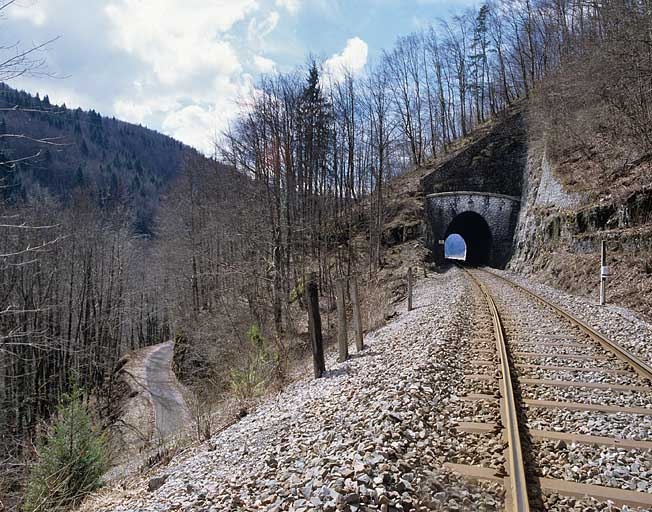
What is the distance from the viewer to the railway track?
10.4 feet

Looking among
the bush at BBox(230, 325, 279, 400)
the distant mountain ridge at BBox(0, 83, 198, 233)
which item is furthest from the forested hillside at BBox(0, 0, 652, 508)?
the distant mountain ridge at BBox(0, 83, 198, 233)

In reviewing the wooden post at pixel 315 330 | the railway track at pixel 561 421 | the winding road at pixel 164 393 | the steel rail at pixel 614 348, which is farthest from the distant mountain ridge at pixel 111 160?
the railway track at pixel 561 421

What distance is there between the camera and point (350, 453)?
3773 millimetres

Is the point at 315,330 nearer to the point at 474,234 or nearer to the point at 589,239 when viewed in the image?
the point at 589,239

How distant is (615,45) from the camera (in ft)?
48.9

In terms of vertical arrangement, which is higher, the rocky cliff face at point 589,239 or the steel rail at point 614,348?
the rocky cliff face at point 589,239

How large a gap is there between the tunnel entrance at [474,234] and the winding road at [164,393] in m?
21.7

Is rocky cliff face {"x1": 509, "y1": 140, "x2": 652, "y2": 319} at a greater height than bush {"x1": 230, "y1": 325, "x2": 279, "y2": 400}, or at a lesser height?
greater

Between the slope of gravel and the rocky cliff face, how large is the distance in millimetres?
7536

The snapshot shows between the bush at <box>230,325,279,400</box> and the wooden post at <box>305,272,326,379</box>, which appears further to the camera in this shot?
the bush at <box>230,325,279,400</box>

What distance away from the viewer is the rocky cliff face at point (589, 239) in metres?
12.0

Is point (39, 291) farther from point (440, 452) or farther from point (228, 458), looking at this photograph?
point (440, 452)

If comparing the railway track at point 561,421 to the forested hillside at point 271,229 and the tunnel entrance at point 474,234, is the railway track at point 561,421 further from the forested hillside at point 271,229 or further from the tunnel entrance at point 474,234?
the tunnel entrance at point 474,234

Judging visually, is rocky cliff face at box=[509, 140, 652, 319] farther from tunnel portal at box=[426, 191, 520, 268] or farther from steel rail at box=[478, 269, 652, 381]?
tunnel portal at box=[426, 191, 520, 268]
